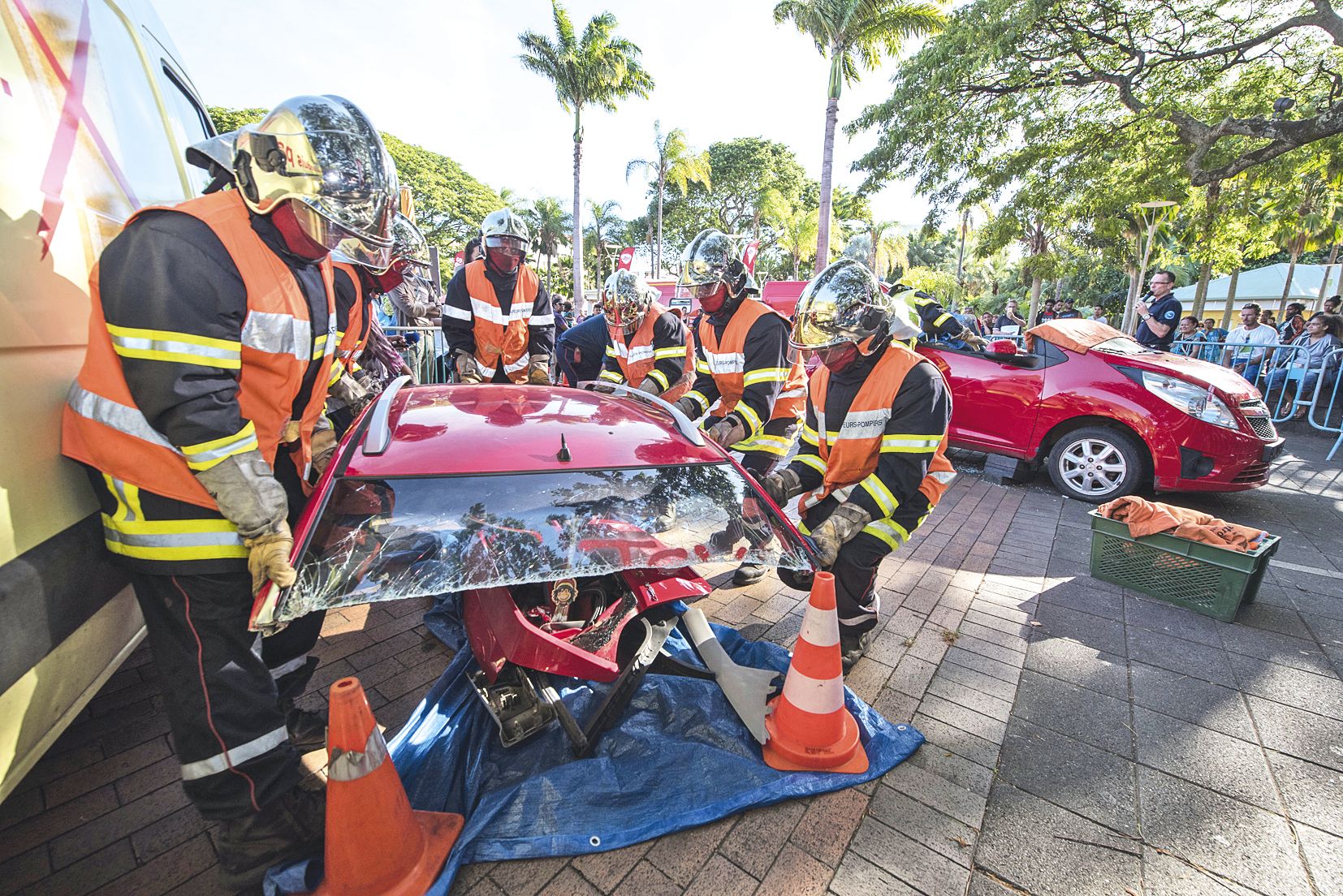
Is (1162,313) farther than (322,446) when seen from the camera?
Yes

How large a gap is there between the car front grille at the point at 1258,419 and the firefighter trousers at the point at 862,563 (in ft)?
13.1

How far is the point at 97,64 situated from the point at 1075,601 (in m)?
4.92

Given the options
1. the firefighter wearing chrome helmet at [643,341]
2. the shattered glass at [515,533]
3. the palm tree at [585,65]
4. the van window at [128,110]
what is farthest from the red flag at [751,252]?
the palm tree at [585,65]

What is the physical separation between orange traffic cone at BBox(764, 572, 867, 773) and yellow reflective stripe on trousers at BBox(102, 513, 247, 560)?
1.81 metres

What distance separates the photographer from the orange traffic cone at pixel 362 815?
4.98 feet

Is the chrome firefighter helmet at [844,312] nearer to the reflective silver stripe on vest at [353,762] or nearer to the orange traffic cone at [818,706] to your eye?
the orange traffic cone at [818,706]

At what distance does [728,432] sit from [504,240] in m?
2.21

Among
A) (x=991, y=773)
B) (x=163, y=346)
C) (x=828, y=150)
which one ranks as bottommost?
(x=991, y=773)

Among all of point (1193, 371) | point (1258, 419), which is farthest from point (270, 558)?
point (1258, 419)

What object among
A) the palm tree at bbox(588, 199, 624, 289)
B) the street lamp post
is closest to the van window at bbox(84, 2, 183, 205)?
the street lamp post

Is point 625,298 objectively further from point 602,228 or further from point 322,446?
point 602,228

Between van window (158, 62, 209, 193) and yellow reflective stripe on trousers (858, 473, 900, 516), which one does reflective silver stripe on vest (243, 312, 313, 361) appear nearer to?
van window (158, 62, 209, 193)

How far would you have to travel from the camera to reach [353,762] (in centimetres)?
→ 153

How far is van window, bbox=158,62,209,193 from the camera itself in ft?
8.38
